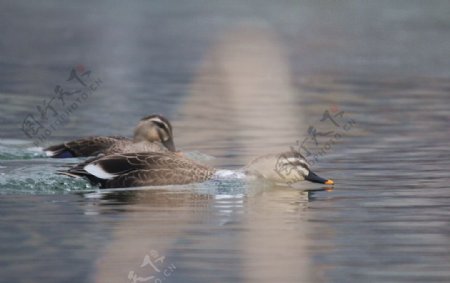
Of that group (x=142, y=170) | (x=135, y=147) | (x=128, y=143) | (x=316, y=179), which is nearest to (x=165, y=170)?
(x=142, y=170)

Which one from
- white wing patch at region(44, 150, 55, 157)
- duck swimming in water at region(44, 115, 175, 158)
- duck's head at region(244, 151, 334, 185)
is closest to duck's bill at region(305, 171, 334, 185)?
duck's head at region(244, 151, 334, 185)

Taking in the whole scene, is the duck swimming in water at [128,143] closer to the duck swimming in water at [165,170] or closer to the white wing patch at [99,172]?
the duck swimming in water at [165,170]

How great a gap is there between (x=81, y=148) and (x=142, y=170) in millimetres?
3306

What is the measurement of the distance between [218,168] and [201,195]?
82.0 inches

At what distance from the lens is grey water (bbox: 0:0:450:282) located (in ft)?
42.8

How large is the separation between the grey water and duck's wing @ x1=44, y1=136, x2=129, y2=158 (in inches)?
10.6

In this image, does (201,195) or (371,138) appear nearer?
(201,195)

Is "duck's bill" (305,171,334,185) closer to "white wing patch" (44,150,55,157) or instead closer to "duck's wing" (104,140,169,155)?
"duck's wing" (104,140,169,155)

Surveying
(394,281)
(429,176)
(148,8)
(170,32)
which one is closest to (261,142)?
(429,176)

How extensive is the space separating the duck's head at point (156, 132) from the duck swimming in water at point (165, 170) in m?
2.80

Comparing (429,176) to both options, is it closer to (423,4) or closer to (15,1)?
(423,4)

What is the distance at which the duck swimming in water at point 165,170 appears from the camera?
1731 centimetres

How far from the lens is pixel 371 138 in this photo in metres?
22.0

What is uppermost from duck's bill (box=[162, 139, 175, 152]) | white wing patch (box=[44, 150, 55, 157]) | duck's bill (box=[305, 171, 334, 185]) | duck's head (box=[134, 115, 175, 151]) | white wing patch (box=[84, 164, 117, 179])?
duck's head (box=[134, 115, 175, 151])
